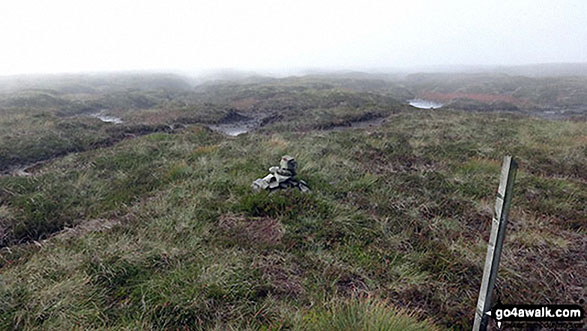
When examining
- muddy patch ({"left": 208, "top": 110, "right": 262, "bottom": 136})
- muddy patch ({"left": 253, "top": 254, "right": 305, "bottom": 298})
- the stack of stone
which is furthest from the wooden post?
muddy patch ({"left": 208, "top": 110, "right": 262, "bottom": 136})

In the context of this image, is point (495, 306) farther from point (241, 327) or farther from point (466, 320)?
point (241, 327)

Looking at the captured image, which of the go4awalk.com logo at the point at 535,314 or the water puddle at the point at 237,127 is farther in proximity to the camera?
the water puddle at the point at 237,127

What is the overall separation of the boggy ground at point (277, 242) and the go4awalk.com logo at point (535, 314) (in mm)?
203

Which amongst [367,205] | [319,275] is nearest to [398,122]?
[367,205]

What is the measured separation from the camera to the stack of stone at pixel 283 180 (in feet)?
25.8

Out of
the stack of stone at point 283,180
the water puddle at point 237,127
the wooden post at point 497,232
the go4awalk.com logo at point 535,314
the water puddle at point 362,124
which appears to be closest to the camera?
the wooden post at point 497,232

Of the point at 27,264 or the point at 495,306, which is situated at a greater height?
the point at 27,264

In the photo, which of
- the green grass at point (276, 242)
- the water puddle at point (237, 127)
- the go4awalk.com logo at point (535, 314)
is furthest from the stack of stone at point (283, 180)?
the water puddle at point (237, 127)

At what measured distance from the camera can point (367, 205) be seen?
753 cm

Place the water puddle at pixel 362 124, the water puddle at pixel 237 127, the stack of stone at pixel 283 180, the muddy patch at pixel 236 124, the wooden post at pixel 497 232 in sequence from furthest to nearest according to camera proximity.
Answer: the muddy patch at pixel 236 124
the water puddle at pixel 237 127
the water puddle at pixel 362 124
the stack of stone at pixel 283 180
the wooden post at pixel 497 232

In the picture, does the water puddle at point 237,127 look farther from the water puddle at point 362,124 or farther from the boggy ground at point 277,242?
the boggy ground at point 277,242

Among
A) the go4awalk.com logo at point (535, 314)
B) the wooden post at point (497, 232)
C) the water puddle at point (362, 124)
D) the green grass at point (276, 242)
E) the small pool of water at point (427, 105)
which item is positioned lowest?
the go4awalk.com logo at point (535, 314)

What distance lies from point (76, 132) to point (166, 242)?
15.9 metres

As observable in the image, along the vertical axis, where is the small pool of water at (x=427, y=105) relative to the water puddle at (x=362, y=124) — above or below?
above
